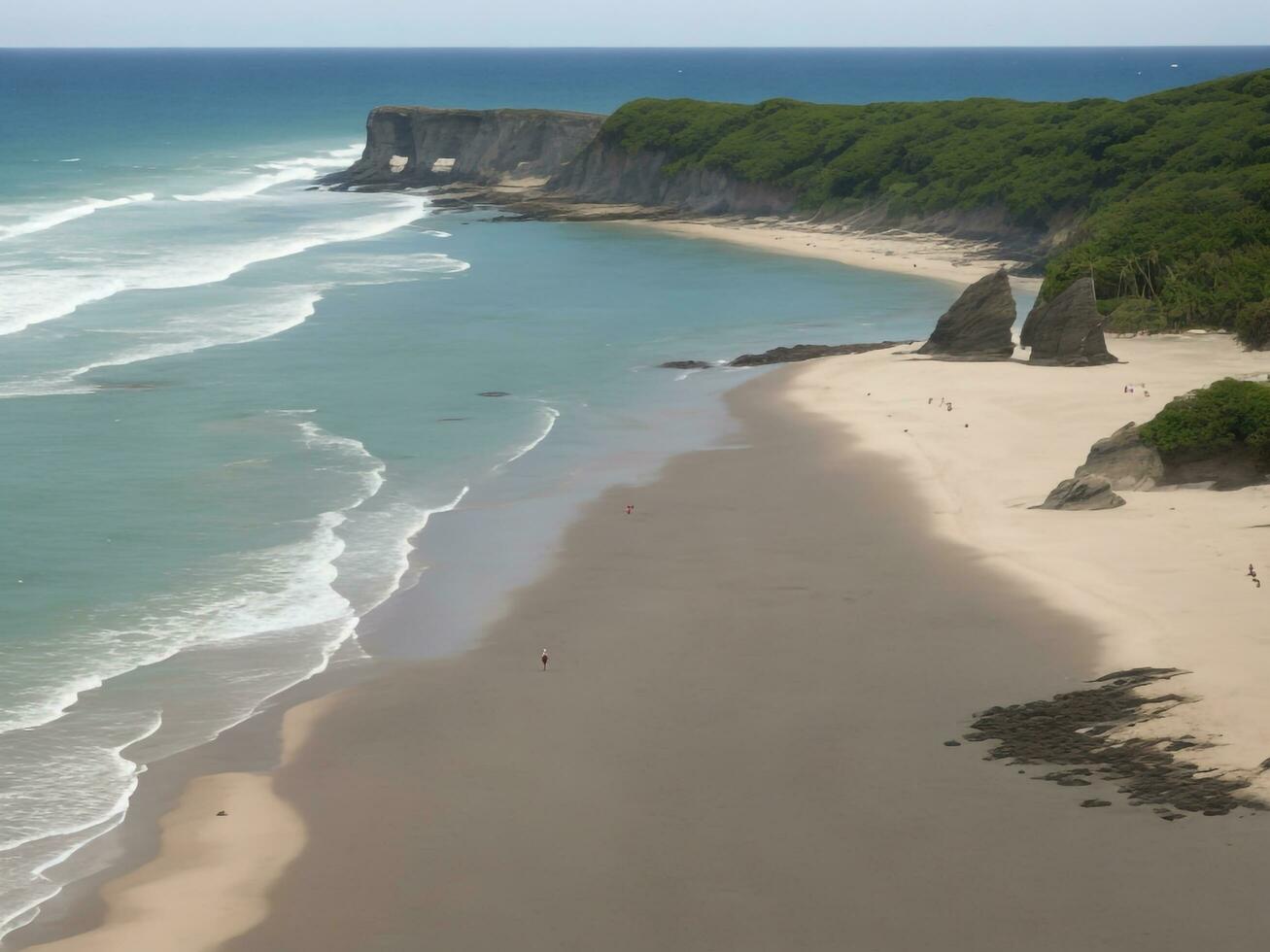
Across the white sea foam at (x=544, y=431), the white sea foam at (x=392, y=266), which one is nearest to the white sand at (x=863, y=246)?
the white sea foam at (x=392, y=266)

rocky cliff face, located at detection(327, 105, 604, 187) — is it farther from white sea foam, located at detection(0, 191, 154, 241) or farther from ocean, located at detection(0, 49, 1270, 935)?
ocean, located at detection(0, 49, 1270, 935)

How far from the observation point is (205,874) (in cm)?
1596

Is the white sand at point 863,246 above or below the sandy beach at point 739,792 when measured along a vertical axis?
above

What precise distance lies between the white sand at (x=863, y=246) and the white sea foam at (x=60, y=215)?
29705 millimetres

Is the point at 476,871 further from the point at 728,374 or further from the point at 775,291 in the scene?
the point at 775,291

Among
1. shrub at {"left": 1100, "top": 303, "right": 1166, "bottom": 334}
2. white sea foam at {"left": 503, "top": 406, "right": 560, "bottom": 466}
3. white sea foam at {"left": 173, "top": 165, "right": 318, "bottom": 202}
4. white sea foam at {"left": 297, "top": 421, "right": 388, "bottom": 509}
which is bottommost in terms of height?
white sea foam at {"left": 297, "top": 421, "right": 388, "bottom": 509}

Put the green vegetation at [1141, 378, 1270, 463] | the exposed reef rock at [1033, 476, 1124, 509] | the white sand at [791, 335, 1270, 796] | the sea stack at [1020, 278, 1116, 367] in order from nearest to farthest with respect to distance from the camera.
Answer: the white sand at [791, 335, 1270, 796]
the exposed reef rock at [1033, 476, 1124, 509]
the green vegetation at [1141, 378, 1270, 463]
the sea stack at [1020, 278, 1116, 367]

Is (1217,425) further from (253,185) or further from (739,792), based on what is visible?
(253,185)

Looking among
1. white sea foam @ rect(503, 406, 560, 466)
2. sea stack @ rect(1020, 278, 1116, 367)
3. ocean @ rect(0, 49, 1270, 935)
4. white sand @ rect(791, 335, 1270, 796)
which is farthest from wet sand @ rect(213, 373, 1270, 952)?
sea stack @ rect(1020, 278, 1116, 367)

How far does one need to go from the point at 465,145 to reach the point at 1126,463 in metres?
85.8

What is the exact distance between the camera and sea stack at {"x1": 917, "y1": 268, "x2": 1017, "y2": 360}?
140 ft

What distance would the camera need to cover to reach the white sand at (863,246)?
2623 inches

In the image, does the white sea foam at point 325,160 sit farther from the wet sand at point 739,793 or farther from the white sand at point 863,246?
the wet sand at point 739,793

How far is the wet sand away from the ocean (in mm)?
2442
